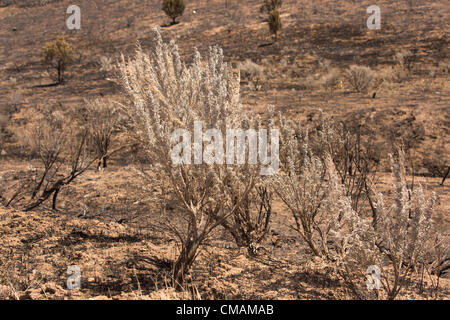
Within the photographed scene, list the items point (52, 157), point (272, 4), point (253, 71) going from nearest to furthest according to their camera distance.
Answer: point (52, 157) → point (253, 71) → point (272, 4)

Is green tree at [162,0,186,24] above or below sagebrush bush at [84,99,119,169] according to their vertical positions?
above

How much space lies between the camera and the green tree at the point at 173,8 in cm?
2758

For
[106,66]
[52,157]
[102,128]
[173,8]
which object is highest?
[173,8]

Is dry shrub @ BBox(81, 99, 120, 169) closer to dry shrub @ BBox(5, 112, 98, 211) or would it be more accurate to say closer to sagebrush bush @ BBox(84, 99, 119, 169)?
sagebrush bush @ BBox(84, 99, 119, 169)

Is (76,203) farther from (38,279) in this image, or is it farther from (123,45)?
(123,45)

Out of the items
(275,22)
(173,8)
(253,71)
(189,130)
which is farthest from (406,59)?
(173,8)

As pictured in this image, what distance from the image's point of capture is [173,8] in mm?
27625

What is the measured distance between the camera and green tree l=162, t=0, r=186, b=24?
27.6 m

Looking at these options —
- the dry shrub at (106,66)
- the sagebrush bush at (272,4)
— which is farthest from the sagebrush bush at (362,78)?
the sagebrush bush at (272,4)

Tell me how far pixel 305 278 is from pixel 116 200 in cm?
479

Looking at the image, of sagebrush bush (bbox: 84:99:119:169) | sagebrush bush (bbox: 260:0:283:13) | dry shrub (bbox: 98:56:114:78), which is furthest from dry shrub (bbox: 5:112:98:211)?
sagebrush bush (bbox: 260:0:283:13)

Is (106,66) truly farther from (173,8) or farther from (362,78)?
(362,78)

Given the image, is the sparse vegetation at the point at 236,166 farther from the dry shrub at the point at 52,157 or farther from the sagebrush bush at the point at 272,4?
the sagebrush bush at the point at 272,4
